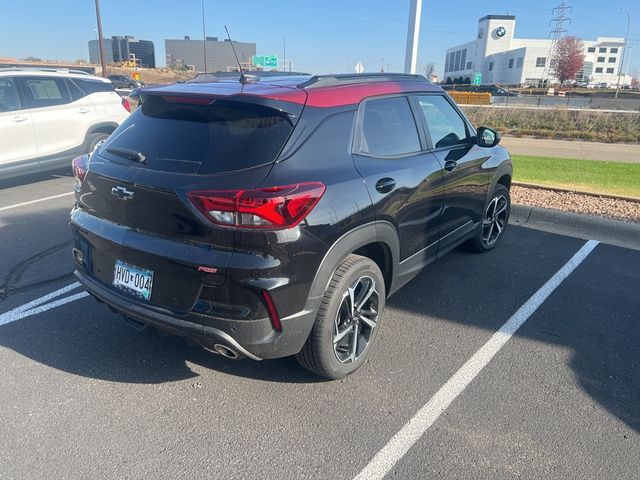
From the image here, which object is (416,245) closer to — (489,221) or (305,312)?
(305,312)

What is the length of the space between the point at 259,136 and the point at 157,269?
34.4 inches

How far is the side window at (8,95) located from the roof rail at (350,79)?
6.47 meters

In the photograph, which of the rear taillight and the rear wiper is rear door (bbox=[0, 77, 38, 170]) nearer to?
the rear wiper

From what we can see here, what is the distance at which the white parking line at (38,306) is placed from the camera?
379cm

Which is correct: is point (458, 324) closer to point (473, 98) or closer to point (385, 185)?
point (385, 185)

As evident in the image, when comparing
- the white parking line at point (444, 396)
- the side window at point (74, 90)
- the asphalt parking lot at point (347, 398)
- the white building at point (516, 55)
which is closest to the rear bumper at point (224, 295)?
the asphalt parking lot at point (347, 398)

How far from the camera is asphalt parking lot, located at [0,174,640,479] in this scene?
247 centimetres

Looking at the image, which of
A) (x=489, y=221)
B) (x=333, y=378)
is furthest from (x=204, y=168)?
(x=489, y=221)

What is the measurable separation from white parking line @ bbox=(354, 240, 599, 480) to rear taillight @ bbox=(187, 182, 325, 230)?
48.7 inches

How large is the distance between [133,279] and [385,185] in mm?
1587

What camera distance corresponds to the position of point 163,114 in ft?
9.67

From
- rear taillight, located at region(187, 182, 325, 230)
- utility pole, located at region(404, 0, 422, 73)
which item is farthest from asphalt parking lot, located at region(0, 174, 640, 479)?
utility pole, located at region(404, 0, 422, 73)

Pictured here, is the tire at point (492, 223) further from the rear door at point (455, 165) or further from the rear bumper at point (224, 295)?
the rear bumper at point (224, 295)

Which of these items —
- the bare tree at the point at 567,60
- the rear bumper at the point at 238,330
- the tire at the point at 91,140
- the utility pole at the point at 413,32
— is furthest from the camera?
the bare tree at the point at 567,60
